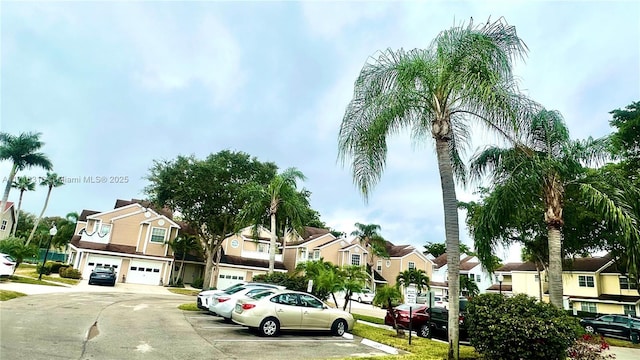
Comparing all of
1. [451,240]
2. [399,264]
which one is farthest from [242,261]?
[451,240]

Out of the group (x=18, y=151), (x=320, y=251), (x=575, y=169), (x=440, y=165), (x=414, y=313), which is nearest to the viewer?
(x=440, y=165)

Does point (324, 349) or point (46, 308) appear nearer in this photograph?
point (324, 349)

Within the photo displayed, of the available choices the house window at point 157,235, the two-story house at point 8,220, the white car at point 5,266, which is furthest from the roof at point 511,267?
the two-story house at point 8,220

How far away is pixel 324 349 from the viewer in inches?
434

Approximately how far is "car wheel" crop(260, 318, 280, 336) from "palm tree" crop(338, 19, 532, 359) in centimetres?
504

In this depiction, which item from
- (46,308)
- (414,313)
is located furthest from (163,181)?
(414,313)

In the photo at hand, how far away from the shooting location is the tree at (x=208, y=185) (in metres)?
34.2

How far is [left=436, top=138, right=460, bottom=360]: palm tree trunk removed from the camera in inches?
385

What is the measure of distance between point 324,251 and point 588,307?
29.2 meters

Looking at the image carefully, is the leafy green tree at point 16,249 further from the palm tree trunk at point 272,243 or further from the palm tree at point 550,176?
the palm tree at point 550,176

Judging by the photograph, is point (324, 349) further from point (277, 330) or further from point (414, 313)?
point (414, 313)

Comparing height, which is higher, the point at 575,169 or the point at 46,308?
the point at 575,169

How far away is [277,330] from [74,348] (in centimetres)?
577

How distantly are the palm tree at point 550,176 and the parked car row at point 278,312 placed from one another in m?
5.94
